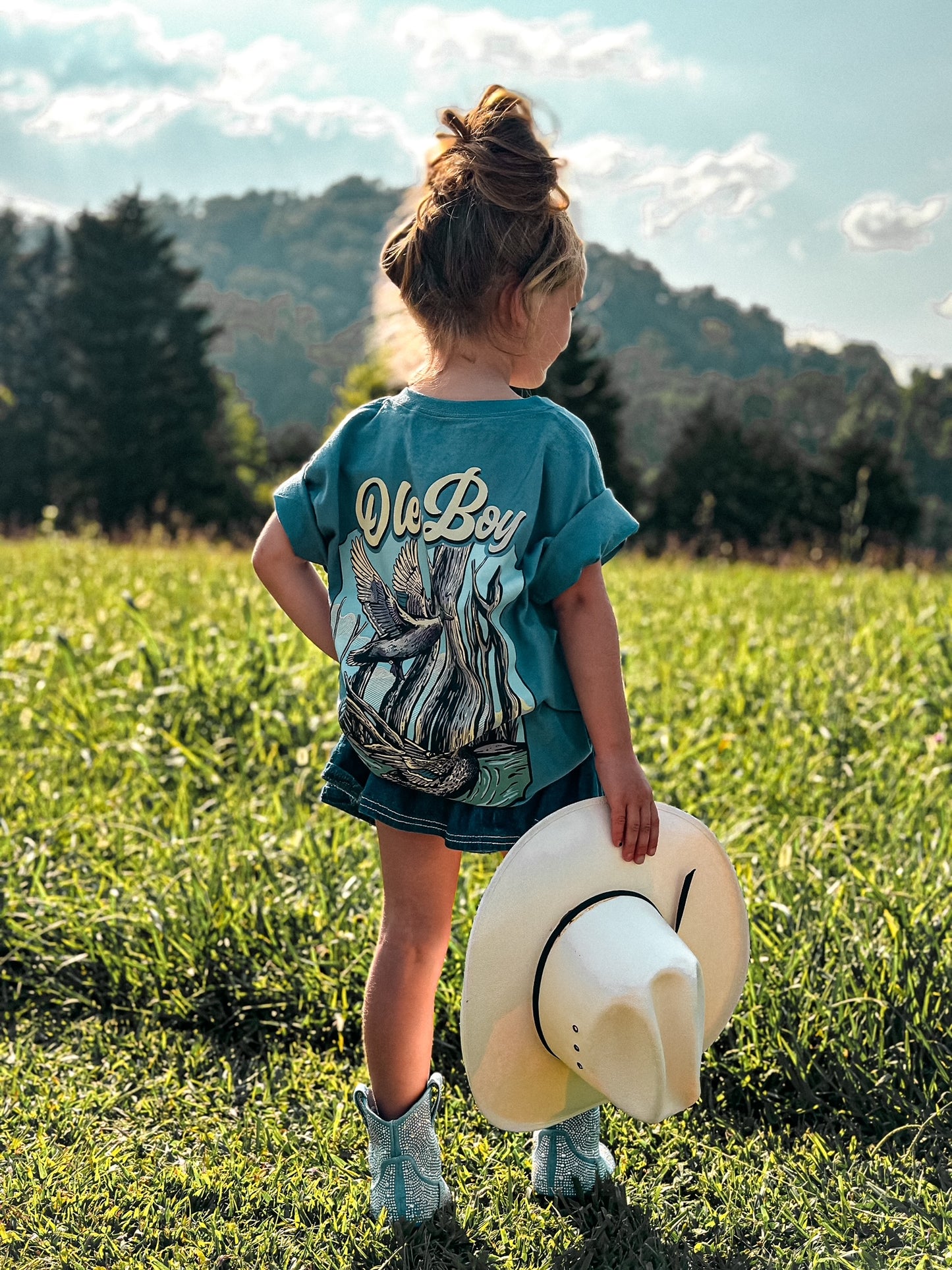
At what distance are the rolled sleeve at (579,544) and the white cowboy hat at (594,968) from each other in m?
0.34

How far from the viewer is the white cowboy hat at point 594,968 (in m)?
1.52

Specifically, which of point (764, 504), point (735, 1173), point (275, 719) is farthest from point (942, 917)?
point (764, 504)

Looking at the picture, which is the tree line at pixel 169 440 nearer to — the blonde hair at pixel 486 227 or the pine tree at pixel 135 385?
the pine tree at pixel 135 385

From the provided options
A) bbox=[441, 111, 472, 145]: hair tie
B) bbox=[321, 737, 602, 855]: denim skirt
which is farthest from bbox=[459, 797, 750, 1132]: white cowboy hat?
bbox=[441, 111, 472, 145]: hair tie

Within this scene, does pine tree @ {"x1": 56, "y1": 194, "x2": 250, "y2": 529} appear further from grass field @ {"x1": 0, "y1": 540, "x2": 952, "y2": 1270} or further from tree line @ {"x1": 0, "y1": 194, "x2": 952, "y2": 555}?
grass field @ {"x1": 0, "y1": 540, "x2": 952, "y2": 1270}

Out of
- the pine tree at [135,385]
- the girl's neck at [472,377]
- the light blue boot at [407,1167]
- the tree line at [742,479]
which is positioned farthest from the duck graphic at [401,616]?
the pine tree at [135,385]

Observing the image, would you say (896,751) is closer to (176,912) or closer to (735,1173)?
(735,1173)

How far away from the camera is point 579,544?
1.60 meters

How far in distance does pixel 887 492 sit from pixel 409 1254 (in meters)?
36.8

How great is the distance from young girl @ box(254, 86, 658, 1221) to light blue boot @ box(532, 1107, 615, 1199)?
20cm

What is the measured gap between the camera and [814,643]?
5367 mm

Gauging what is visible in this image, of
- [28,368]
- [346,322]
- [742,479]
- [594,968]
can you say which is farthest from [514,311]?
[346,322]

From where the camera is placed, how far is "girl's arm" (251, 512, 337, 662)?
5.99 ft

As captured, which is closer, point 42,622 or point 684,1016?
point 684,1016
